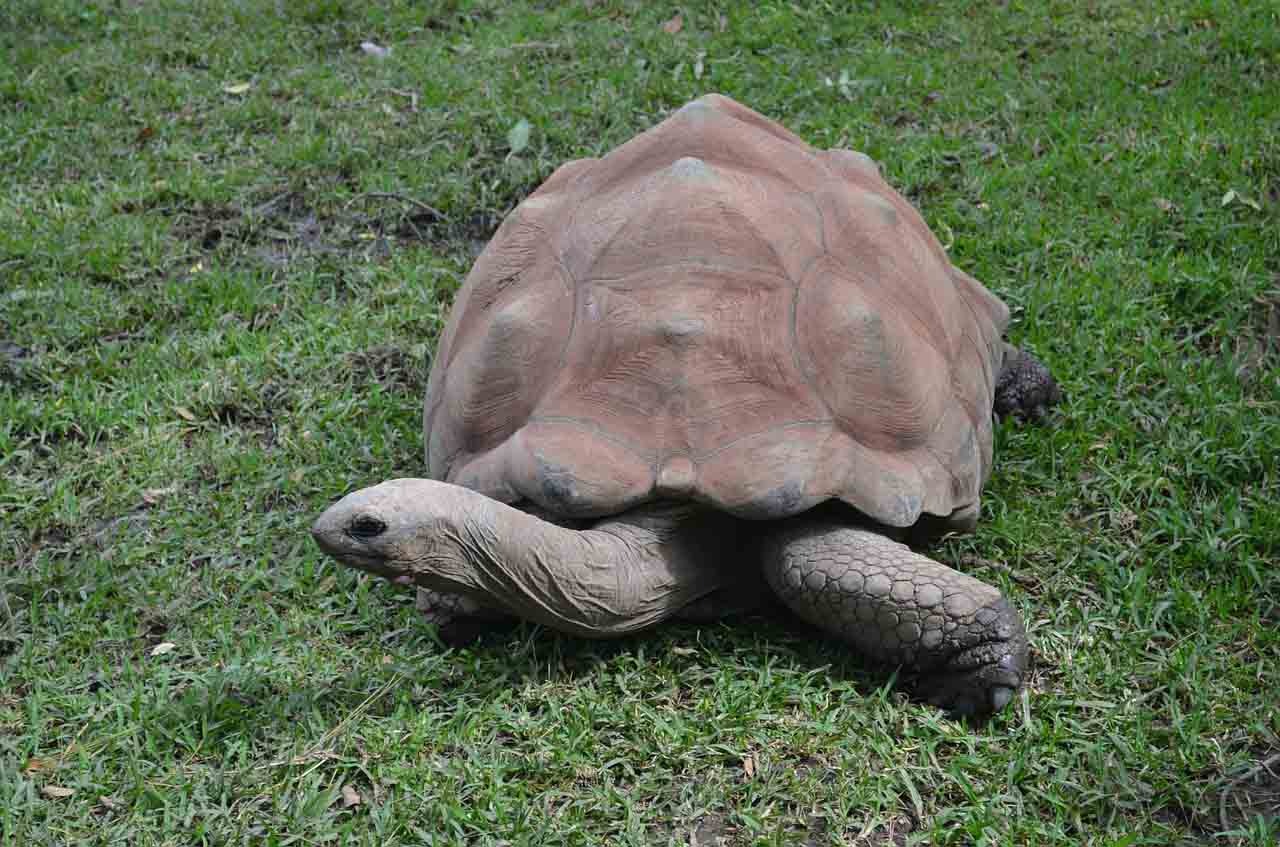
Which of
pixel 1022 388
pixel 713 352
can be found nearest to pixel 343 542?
pixel 713 352

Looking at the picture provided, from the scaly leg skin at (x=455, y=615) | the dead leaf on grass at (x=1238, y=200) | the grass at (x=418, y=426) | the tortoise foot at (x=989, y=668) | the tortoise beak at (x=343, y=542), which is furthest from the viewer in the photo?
the dead leaf on grass at (x=1238, y=200)

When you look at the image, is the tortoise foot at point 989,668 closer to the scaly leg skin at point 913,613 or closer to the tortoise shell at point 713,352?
the scaly leg skin at point 913,613

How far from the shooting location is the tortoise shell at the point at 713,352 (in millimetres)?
2738

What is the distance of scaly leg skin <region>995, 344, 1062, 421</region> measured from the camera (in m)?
3.64

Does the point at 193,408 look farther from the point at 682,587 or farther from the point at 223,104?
the point at 223,104

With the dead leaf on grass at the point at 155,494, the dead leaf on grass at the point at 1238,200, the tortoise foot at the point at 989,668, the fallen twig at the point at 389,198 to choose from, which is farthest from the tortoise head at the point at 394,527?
the dead leaf on grass at the point at 1238,200

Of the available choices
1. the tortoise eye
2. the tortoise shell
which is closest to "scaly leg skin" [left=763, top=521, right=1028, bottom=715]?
the tortoise shell

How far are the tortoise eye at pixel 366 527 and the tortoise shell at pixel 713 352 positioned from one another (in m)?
0.38

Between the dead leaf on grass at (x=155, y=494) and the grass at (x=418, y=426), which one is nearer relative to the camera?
the grass at (x=418, y=426)

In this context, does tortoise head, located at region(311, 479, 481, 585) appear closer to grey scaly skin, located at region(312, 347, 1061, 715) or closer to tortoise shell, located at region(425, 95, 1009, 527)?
grey scaly skin, located at region(312, 347, 1061, 715)

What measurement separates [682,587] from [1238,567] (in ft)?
4.35

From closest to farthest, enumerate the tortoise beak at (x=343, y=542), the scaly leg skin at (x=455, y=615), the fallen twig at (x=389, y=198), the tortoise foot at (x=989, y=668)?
1. the tortoise beak at (x=343, y=542)
2. the tortoise foot at (x=989, y=668)
3. the scaly leg skin at (x=455, y=615)
4. the fallen twig at (x=389, y=198)

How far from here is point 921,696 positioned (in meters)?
2.80

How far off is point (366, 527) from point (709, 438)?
74cm
